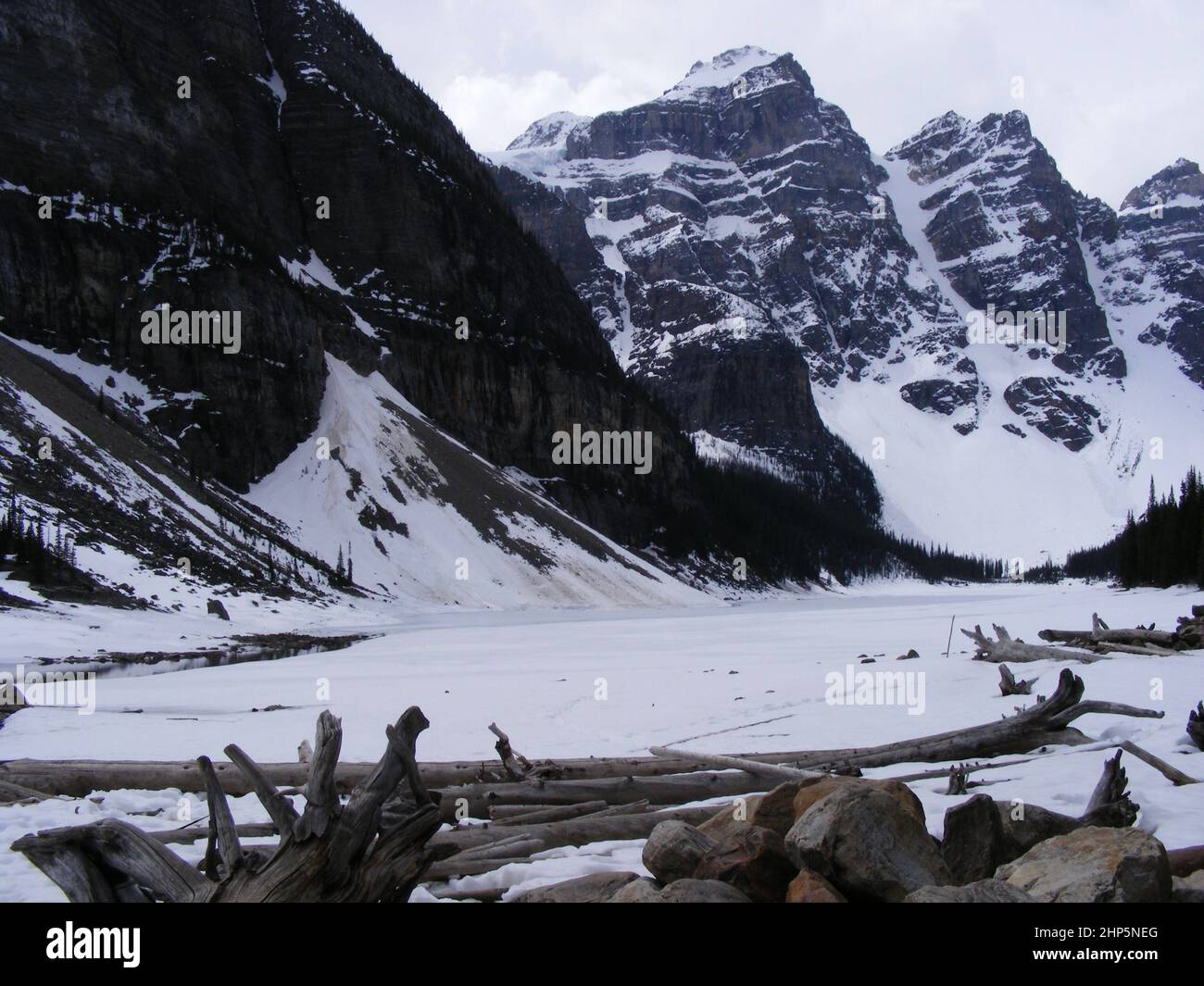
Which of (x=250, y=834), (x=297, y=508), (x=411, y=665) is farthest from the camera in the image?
(x=297, y=508)

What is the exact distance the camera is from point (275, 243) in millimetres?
100500

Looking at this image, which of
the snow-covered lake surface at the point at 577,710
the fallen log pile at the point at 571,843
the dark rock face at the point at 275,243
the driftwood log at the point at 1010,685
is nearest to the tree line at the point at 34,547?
the snow-covered lake surface at the point at 577,710

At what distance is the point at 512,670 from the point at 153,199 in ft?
246

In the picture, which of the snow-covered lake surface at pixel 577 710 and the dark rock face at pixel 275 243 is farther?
the dark rock face at pixel 275 243

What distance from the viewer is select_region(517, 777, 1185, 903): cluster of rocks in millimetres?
5086

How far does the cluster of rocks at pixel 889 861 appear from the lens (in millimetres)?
5086

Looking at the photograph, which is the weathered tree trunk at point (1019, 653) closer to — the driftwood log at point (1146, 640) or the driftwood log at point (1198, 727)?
the driftwood log at point (1146, 640)

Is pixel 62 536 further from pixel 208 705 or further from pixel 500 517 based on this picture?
pixel 500 517

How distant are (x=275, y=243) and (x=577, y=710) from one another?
3782 inches

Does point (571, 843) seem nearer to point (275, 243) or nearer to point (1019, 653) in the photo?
point (1019, 653)

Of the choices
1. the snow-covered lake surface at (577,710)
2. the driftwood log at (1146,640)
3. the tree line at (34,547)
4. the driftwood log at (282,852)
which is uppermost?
the tree line at (34,547)

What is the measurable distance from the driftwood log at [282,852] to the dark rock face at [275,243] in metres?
69.9
